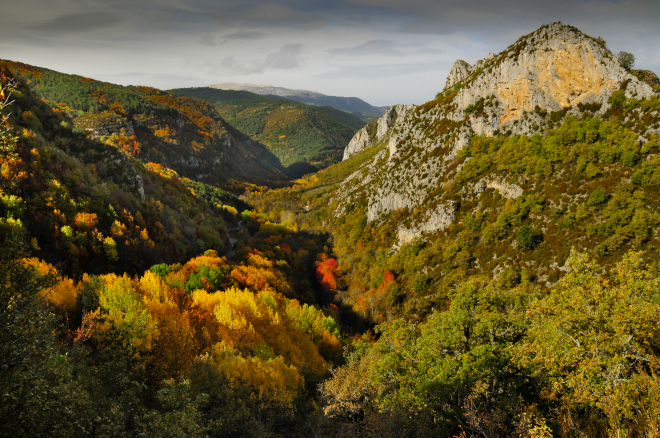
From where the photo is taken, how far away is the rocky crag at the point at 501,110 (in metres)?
56.1

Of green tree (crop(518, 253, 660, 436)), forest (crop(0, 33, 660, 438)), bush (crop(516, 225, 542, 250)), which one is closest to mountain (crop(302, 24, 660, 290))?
forest (crop(0, 33, 660, 438))

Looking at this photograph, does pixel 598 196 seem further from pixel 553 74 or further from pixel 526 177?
pixel 553 74

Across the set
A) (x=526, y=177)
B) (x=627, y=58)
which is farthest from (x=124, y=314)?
(x=627, y=58)

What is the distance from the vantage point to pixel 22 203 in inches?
1469

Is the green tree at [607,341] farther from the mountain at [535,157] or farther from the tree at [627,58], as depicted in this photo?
the tree at [627,58]

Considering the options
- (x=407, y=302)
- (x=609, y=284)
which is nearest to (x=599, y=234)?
(x=407, y=302)

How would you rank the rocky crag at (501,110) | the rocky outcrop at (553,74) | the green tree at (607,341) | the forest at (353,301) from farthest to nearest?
the rocky crag at (501,110) → the rocky outcrop at (553,74) → the forest at (353,301) → the green tree at (607,341)

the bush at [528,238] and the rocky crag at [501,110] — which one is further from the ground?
the rocky crag at [501,110]

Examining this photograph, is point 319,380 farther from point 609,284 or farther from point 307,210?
point 307,210

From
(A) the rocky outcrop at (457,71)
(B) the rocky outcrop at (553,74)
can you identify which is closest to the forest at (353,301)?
(B) the rocky outcrop at (553,74)

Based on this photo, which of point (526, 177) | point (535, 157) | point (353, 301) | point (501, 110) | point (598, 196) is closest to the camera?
point (598, 196)

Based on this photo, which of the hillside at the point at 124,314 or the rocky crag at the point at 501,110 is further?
the rocky crag at the point at 501,110

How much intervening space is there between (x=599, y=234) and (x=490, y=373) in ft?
128

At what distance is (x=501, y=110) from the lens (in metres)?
69.7
